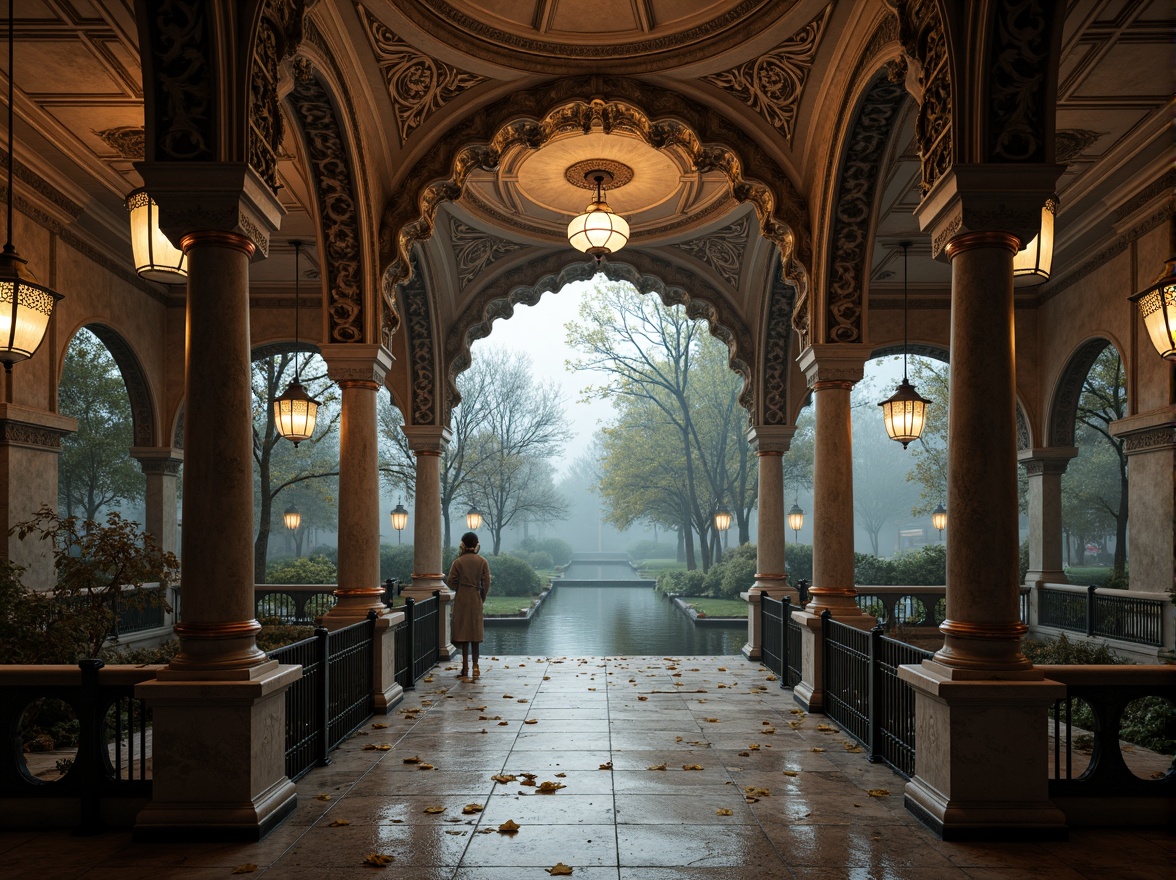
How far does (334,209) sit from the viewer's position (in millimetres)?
9336

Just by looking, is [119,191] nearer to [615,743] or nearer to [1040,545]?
[615,743]

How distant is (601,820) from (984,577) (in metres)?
2.99

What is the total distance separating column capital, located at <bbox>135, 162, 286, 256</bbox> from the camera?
5512 mm

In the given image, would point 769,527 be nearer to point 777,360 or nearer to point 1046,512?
point 777,360

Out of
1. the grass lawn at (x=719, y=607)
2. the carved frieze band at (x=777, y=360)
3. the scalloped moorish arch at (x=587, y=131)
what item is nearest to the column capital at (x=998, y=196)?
the scalloped moorish arch at (x=587, y=131)

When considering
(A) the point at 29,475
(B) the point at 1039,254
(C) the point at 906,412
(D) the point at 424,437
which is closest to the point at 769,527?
(C) the point at 906,412

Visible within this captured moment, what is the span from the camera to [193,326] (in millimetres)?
5652

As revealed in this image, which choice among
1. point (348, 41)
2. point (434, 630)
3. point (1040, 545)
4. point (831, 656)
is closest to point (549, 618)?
point (434, 630)

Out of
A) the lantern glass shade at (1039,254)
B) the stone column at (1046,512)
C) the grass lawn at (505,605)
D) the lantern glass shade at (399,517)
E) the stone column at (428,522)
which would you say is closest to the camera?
the lantern glass shade at (1039,254)

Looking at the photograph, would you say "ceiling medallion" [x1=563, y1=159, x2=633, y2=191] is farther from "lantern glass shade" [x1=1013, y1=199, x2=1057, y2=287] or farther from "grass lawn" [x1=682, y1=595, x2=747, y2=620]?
"grass lawn" [x1=682, y1=595, x2=747, y2=620]

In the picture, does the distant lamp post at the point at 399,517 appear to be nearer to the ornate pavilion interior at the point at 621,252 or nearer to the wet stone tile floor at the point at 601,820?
the ornate pavilion interior at the point at 621,252

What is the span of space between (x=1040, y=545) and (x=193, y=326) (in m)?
15.5

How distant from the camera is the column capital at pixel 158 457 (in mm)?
15555

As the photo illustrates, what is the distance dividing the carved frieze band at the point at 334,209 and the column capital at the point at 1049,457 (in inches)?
492
